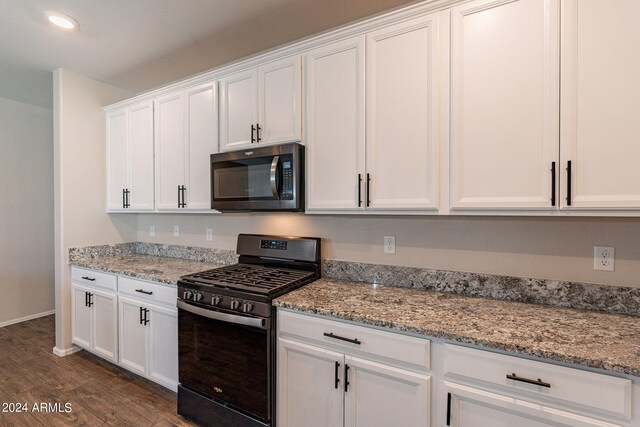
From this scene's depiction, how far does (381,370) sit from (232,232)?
1815 mm

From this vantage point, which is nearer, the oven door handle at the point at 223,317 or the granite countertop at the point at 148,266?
the oven door handle at the point at 223,317

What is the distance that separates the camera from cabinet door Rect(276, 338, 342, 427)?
154 cm

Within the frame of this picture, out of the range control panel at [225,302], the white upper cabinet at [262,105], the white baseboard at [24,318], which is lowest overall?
the white baseboard at [24,318]

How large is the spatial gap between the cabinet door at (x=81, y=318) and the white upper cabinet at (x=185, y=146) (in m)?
1.10

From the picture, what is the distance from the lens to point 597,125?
1280mm

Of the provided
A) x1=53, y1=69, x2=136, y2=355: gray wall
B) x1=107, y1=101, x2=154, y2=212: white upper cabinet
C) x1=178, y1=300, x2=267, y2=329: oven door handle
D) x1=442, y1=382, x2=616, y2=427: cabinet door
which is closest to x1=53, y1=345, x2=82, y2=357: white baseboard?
x1=53, y1=69, x2=136, y2=355: gray wall

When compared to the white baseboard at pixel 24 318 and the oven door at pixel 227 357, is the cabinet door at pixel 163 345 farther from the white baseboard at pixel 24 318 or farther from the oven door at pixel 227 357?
the white baseboard at pixel 24 318

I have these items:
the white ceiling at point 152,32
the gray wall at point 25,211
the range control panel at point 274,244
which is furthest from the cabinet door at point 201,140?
the gray wall at point 25,211

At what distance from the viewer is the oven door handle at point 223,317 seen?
169 centimetres

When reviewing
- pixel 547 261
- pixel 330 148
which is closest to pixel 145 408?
pixel 330 148

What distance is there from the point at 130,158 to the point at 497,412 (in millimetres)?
3348

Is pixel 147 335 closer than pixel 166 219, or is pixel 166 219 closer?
pixel 147 335

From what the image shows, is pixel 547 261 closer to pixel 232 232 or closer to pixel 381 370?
pixel 381 370

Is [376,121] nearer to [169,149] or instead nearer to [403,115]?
[403,115]
